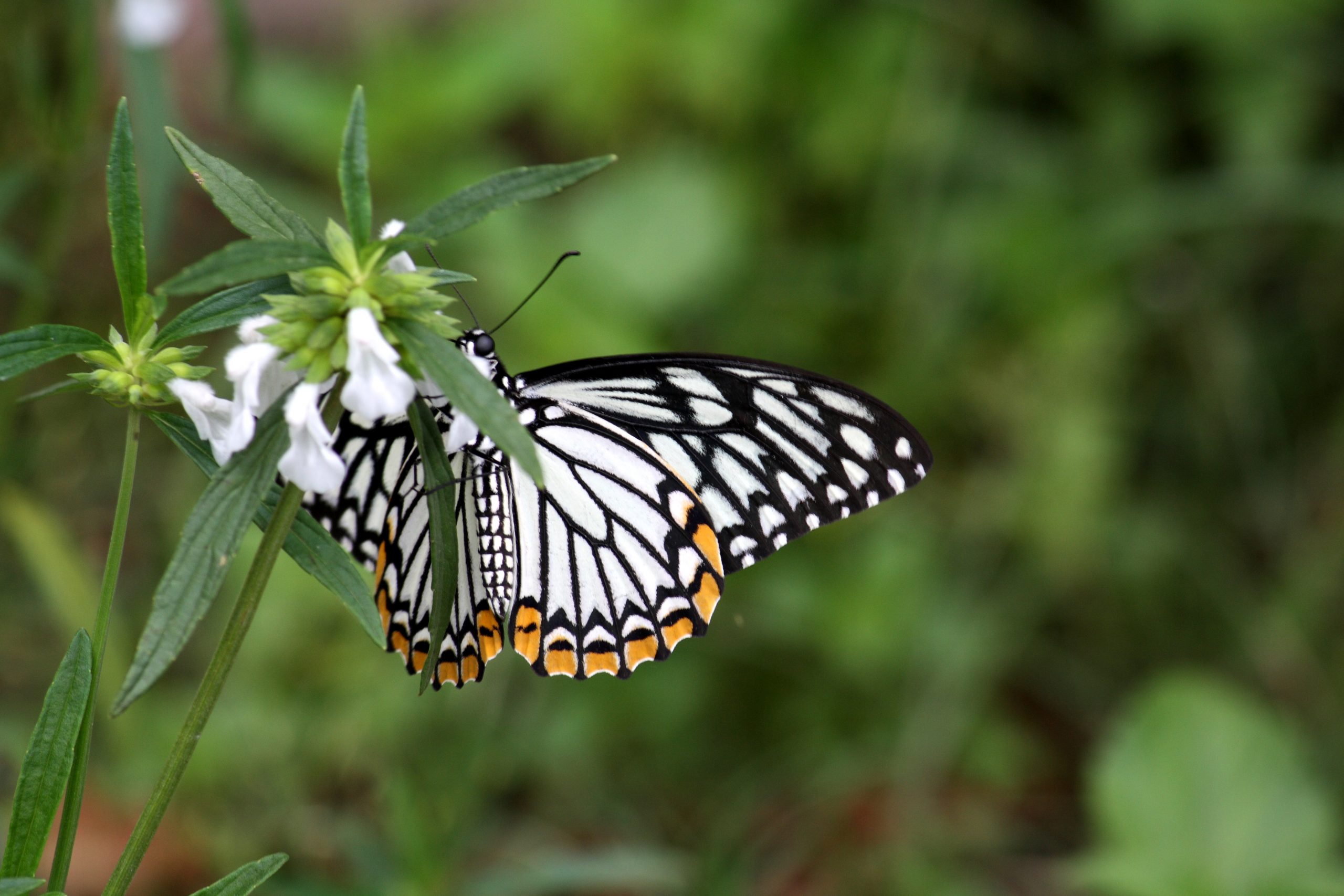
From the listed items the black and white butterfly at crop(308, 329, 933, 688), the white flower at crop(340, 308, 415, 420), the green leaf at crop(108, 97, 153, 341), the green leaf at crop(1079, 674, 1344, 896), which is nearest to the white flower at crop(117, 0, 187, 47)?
the black and white butterfly at crop(308, 329, 933, 688)

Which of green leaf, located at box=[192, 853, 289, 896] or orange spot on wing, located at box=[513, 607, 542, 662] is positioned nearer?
green leaf, located at box=[192, 853, 289, 896]

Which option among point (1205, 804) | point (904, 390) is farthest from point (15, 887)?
point (904, 390)

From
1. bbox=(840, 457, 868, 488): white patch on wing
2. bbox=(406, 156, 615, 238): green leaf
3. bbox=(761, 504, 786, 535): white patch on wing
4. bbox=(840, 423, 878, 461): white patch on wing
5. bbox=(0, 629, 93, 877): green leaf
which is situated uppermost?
bbox=(840, 423, 878, 461): white patch on wing

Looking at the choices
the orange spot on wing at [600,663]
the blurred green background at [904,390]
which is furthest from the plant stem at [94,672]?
the blurred green background at [904,390]

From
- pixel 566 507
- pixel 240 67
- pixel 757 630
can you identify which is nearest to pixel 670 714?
pixel 757 630

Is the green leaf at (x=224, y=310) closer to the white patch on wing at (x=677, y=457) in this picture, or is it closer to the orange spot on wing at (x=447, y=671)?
the orange spot on wing at (x=447, y=671)

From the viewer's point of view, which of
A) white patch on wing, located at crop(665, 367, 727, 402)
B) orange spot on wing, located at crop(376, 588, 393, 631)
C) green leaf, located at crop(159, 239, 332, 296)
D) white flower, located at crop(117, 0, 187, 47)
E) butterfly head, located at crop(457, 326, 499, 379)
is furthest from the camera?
white flower, located at crop(117, 0, 187, 47)

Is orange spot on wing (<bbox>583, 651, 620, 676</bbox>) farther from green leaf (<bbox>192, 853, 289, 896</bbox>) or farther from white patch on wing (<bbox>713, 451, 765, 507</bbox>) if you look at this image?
green leaf (<bbox>192, 853, 289, 896</bbox>)
